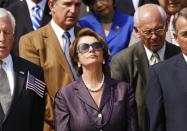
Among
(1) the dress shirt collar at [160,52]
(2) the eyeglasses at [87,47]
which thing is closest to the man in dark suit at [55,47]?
(2) the eyeglasses at [87,47]

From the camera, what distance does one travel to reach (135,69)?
6.70 meters

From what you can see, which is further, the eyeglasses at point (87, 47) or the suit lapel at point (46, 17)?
the suit lapel at point (46, 17)

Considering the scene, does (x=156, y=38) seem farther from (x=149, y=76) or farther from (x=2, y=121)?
(x=2, y=121)

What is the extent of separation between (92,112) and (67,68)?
1.03m

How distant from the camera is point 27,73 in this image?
625 cm

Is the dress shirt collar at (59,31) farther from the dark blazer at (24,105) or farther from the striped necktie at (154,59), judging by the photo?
the striped necktie at (154,59)

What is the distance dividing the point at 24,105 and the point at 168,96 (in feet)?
4.54

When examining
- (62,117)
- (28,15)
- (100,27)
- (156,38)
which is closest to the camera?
(62,117)

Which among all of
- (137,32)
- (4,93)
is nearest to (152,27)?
(137,32)

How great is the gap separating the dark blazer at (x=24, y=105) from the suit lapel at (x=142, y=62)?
1.07 metres

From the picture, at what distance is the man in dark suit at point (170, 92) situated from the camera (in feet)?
19.5

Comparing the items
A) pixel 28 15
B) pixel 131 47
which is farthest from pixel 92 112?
pixel 28 15

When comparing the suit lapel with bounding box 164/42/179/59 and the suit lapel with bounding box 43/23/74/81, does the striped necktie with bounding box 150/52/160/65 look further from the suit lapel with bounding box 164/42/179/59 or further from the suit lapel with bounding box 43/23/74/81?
the suit lapel with bounding box 43/23/74/81

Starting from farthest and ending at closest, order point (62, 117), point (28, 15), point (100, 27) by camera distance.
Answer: point (28, 15) < point (100, 27) < point (62, 117)
